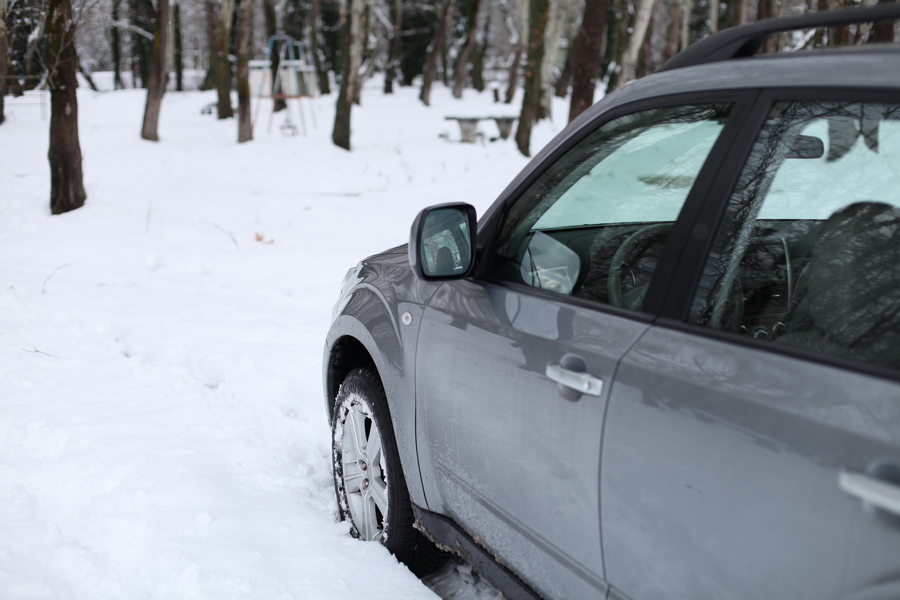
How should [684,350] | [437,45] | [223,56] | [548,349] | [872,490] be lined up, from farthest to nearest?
1. [437,45]
2. [223,56]
3. [548,349]
4. [684,350]
5. [872,490]

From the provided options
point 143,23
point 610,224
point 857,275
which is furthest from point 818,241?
point 143,23

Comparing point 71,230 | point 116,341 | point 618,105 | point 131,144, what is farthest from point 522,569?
point 131,144

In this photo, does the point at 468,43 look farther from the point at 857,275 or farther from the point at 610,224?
the point at 857,275

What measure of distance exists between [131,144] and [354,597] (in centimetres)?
1605

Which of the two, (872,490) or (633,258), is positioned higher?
(633,258)

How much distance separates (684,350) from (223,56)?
20184 mm

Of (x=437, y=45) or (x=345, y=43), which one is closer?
(x=345, y=43)

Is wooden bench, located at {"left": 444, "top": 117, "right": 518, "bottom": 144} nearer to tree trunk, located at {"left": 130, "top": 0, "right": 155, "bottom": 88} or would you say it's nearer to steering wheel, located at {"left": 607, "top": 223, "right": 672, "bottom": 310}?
steering wheel, located at {"left": 607, "top": 223, "right": 672, "bottom": 310}

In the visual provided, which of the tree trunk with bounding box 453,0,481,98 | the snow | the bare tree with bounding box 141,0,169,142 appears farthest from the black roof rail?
the tree trunk with bounding box 453,0,481,98

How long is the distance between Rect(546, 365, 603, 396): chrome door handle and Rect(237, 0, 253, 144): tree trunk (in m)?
16.1

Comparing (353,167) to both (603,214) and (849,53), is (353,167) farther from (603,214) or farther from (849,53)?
(849,53)

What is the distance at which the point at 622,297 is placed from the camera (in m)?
1.94

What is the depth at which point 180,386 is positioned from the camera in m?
4.67

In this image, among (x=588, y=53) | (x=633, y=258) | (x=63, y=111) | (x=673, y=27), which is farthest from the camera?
(x=673, y=27)
